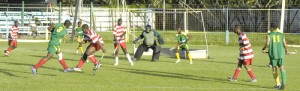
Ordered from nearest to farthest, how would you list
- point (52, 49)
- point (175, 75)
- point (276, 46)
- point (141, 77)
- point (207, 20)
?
1. point (276, 46)
2. point (141, 77)
3. point (52, 49)
4. point (175, 75)
5. point (207, 20)

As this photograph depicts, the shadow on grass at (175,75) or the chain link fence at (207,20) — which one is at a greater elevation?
the chain link fence at (207,20)

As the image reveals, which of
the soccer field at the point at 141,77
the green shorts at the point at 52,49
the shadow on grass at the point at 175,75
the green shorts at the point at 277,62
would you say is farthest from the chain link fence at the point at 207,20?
the green shorts at the point at 277,62

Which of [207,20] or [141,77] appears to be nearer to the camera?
[141,77]

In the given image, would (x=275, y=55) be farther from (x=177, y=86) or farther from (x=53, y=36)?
(x=53, y=36)

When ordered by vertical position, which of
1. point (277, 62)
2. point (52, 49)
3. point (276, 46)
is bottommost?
point (277, 62)

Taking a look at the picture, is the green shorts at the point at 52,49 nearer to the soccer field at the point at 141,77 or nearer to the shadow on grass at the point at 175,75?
the soccer field at the point at 141,77

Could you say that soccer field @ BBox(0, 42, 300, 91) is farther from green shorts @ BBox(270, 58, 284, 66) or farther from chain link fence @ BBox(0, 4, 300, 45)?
chain link fence @ BBox(0, 4, 300, 45)

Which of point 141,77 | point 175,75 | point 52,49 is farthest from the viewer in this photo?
point 175,75

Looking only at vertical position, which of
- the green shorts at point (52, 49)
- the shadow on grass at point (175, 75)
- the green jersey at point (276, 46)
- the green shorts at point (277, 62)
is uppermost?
the green jersey at point (276, 46)

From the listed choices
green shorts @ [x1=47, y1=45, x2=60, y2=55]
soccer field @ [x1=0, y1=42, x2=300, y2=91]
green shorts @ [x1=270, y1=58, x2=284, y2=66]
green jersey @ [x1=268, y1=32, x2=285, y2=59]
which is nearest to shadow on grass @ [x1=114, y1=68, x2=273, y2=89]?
soccer field @ [x1=0, y1=42, x2=300, y2=91]

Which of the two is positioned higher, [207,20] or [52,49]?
[207,20]

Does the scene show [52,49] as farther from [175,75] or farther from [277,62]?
[277,62]

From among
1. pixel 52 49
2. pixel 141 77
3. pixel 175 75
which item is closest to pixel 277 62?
pixel 175 75

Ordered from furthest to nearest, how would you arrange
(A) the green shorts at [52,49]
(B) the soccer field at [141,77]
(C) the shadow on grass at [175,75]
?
1. (A) the green shorts at [52,49]
2. (C) the shadow on grass at [175,75]
3. (B) the soccer field at [141,77]
